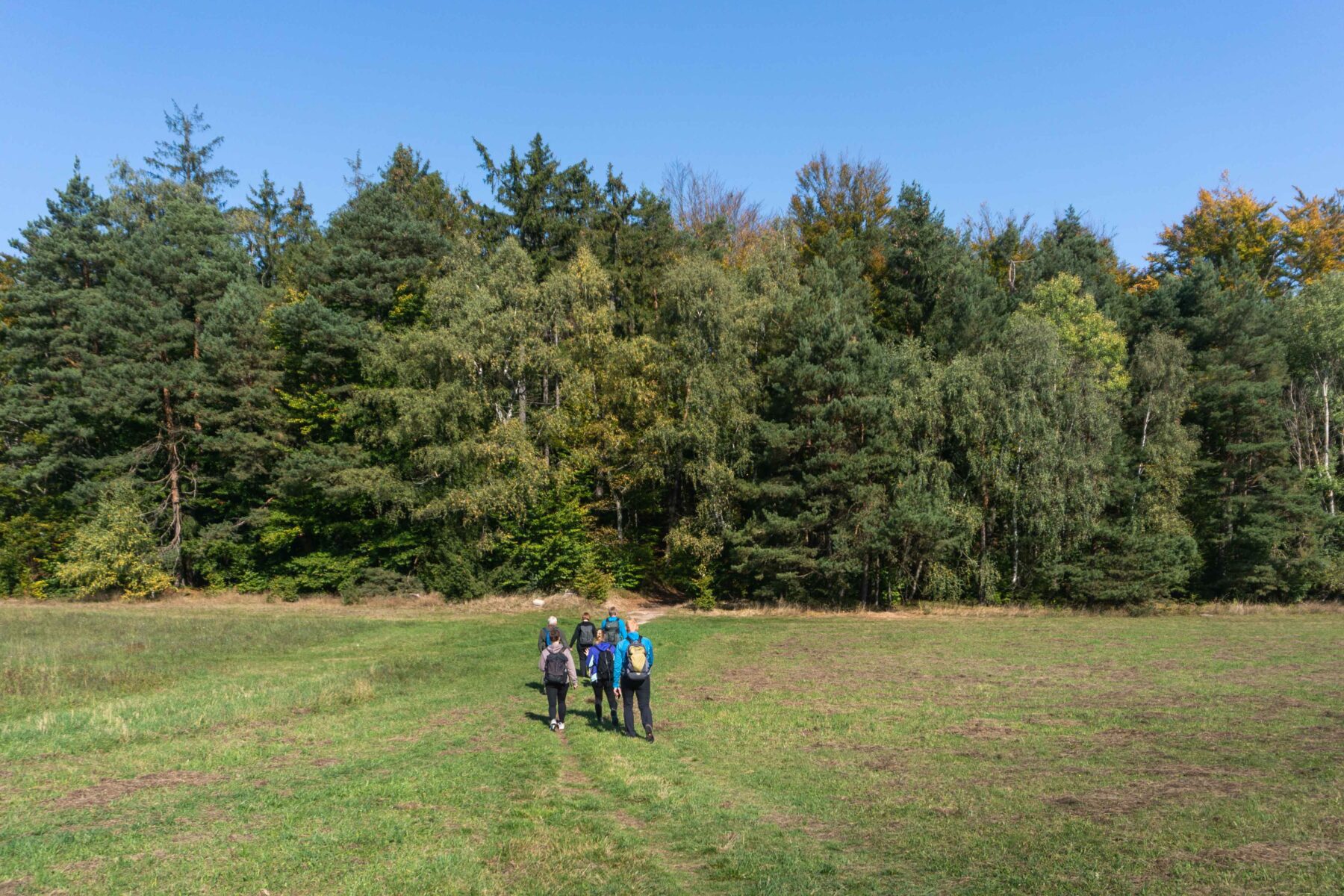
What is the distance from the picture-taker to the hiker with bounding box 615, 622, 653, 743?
555 inches

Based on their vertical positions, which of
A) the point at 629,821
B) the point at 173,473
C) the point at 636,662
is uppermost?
the point at 173,473

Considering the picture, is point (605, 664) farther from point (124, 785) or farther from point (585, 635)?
point (124, 785)

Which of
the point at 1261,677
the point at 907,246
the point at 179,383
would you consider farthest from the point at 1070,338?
the point at 179,383

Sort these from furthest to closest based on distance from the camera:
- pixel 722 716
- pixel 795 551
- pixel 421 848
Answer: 1. pixel 795 551
2. pixel 722 716
3. pixel 421 848

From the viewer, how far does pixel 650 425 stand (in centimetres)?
4391

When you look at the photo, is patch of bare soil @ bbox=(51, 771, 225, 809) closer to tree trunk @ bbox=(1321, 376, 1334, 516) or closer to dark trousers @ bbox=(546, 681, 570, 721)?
dark trousers @ bbox=(546, 681, 570, 721)

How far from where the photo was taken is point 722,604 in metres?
42.6

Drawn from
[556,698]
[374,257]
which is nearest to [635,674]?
[556,698]

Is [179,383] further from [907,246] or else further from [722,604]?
[907,246]

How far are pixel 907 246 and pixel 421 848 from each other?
45168 mm

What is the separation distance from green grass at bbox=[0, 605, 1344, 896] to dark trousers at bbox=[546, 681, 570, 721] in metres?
0.43

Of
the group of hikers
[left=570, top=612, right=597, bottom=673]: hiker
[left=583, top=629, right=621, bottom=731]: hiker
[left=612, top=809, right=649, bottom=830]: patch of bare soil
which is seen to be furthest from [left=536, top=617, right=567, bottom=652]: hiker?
[left=612, top=809, right=649, bottom=830]: patch of bare soil

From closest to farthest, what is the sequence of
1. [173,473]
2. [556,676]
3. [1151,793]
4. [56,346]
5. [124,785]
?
[1151,793] < [124,785] < [556,676] < [56,346] < [173,473]

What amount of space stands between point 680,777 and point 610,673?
3.92 meters
